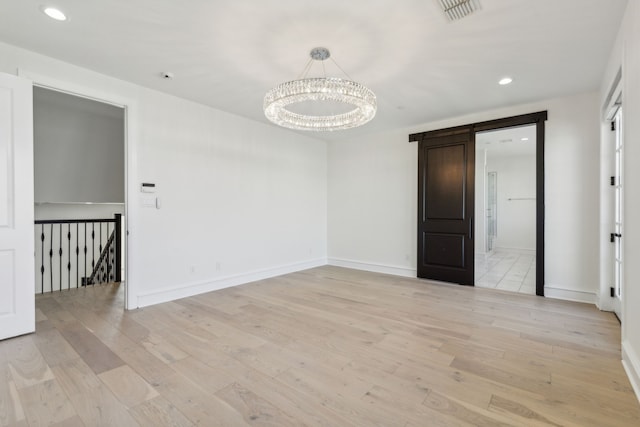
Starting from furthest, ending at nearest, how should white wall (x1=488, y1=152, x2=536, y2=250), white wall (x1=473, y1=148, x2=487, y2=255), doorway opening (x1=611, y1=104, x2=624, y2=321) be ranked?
white wall (x1=488, y1=152, x2=536, y2=250) < white wall (x1=473, y1=148, x2=487, y2=255) < doorway opening (x1=611, y1=104, x2=624, y2=321)

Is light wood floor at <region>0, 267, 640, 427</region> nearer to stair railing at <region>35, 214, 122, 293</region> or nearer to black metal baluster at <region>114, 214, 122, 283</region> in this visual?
black metal baluster at <region>114, 214, 122, 283</region>

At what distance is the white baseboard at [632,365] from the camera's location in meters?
1.92

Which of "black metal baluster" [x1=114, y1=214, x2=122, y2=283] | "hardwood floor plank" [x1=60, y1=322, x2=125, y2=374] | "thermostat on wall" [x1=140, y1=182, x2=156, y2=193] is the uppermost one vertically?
"thermostat on wall" [x1=140, y1=182, x2=156, y2=193]

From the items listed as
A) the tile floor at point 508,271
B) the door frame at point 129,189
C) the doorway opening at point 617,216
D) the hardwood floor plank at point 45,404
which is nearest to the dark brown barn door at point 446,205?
the tile floor at point 508,271

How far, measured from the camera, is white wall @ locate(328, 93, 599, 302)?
3.91 m

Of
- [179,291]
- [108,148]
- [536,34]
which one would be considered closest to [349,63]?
[536,34]

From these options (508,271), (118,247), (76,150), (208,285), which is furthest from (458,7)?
(76,150)

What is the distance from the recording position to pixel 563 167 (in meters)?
4.05

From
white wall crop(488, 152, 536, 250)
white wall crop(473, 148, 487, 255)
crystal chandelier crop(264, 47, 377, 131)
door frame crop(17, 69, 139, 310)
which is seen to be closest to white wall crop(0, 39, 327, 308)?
door frame crop(17, 69, 139, 310)

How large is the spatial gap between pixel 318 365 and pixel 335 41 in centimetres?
277

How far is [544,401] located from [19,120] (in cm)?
485

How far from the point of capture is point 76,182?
A: 5.54m

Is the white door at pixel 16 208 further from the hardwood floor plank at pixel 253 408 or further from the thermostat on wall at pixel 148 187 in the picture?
the hardwood floor plank at pixel 253 408

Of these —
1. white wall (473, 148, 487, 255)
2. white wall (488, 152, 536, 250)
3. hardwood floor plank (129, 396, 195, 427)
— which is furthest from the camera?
white wall (488, 152, 536, 250)
